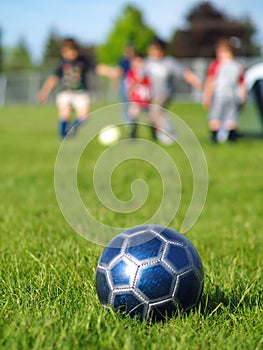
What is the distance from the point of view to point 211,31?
211 ft

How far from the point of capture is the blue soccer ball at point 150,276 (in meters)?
2.82

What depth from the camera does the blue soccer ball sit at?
9.26 feet

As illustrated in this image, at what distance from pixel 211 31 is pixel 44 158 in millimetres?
57180

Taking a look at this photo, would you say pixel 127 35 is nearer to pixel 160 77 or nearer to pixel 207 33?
pixel 207 33

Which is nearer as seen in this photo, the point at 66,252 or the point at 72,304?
the point at 72,304

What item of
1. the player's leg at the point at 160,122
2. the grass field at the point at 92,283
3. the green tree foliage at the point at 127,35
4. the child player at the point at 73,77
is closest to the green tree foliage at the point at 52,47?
the green tree foliage at the point at 127,35

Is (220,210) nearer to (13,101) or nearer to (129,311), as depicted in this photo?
(129,311)

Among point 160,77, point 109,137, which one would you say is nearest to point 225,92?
point 160,77

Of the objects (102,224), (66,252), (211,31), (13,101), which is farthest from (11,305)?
(211,31)

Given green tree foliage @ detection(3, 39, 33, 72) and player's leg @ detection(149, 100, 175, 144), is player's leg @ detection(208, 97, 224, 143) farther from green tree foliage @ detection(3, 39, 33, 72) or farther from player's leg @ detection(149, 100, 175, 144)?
green tree foliage @ detection(3, 39, 33, 72)

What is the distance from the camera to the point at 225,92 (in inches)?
527

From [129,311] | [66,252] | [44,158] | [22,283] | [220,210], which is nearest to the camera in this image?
[129,311]

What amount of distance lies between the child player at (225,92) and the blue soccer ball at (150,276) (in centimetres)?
1053

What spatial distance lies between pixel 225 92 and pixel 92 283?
10.7m
